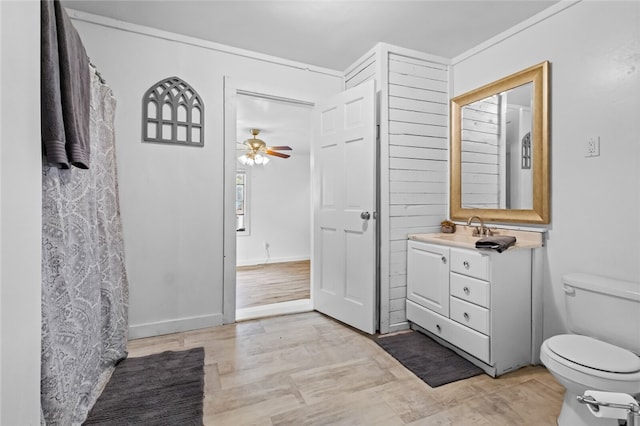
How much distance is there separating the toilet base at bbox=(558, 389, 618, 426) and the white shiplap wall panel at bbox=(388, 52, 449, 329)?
1261mm

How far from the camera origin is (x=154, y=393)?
1.71 m

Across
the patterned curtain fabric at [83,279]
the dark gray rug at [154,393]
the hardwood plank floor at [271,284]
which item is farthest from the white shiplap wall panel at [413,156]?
the patterned curtain fabric at [83,279]

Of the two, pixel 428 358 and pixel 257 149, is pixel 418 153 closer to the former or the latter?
pixel 428 358

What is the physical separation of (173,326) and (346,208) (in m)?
1.73

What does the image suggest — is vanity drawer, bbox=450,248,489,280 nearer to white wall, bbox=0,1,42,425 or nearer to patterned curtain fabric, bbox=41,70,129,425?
white wall, bbox=0,1,42,425

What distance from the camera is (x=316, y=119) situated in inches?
119

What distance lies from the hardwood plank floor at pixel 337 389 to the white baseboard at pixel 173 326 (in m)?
0.06

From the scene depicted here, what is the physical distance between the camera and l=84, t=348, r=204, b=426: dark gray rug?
4.98 feet

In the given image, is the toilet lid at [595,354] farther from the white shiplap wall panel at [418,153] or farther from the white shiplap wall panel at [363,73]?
the white shiplap wall panel at [363,73]

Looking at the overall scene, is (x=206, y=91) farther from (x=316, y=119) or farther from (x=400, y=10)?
(x=400, y=10)

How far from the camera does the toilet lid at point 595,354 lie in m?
1.33

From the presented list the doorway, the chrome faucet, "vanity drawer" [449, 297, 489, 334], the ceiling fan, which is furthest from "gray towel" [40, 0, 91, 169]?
the ceiling fan

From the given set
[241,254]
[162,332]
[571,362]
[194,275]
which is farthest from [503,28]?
[241,254]

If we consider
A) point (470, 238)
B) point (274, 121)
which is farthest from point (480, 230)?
point (274, 121)
